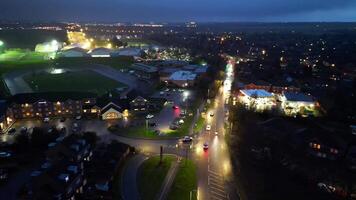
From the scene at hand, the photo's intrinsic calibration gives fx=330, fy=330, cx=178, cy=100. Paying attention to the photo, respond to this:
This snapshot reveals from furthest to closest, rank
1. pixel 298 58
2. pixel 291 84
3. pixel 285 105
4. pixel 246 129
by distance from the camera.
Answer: pixel 298 58, pixel 291 84, pixel 285 105, pixel 246 129

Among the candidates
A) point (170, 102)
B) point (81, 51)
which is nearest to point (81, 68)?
point (81, 51)

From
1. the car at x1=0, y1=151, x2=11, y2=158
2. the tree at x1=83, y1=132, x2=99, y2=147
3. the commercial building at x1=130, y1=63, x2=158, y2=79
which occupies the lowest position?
the commercial building at x1=130, y1=63, x2=158, y2=79

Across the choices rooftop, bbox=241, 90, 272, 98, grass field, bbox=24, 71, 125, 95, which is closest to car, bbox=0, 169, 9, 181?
grass field, bbox=24, 71, 125, 95

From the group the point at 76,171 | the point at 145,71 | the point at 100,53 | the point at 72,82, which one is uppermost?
the point at 76,171

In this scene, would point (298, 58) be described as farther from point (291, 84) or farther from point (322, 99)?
point (322, 99)

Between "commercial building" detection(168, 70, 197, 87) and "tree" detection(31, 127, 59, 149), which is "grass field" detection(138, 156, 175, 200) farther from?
"commercial building" detection(168, 70, 197, 87)

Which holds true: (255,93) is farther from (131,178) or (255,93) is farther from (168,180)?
(131,178)

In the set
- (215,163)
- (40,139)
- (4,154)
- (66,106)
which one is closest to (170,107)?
(66,106)
